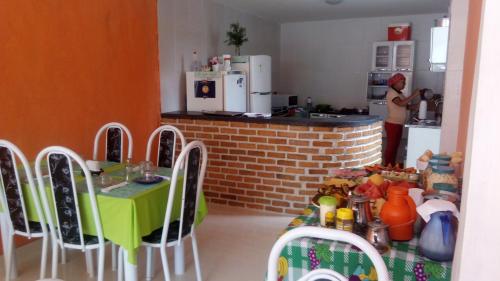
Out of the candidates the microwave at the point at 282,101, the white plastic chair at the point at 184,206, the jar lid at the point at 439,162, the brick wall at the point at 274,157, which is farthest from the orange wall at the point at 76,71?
the microwave at the point at 282,101

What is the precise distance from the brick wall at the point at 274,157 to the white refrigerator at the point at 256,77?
3.15ft

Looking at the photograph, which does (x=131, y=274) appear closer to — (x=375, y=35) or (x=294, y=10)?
(x=294, y=10)

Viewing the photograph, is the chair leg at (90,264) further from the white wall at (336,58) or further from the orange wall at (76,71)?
the white wall at (336,58)

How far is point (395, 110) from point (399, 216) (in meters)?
3.55

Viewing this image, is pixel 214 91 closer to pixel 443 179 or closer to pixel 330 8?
pixel 330 8

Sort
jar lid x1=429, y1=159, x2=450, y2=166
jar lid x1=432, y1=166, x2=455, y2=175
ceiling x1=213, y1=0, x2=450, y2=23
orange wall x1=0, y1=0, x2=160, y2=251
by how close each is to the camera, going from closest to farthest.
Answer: jar lid x1=432, y1=166, x2=455, y2=175 → jar lid x1=429, y1=159, x2=450, y2=166 → orange wall x1=0, y1=0, x2=160, y2=251 → ceiling x1=213, y1=0, x2=450, y2=23

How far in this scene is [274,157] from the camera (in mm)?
3572

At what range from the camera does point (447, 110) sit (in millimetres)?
2617

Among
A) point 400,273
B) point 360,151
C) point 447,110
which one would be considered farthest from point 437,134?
point 400,273

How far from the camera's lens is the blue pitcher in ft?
3.90

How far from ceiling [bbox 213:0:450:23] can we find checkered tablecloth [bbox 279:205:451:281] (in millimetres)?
4434

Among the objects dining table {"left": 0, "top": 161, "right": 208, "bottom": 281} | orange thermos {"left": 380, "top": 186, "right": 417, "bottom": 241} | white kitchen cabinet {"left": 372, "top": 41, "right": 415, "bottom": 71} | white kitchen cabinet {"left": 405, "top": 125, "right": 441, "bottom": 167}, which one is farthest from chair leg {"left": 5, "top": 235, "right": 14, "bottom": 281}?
white kitchen cabinet {"left": 372, "top": 41, "right": 415, "bottom": 71}

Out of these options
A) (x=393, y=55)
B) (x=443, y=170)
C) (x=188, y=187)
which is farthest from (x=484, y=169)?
(x=393, y=55)

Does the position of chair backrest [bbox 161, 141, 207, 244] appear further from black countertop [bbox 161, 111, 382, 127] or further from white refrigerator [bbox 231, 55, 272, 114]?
white refrigerator [bbox 231, 55, 272, 114]
